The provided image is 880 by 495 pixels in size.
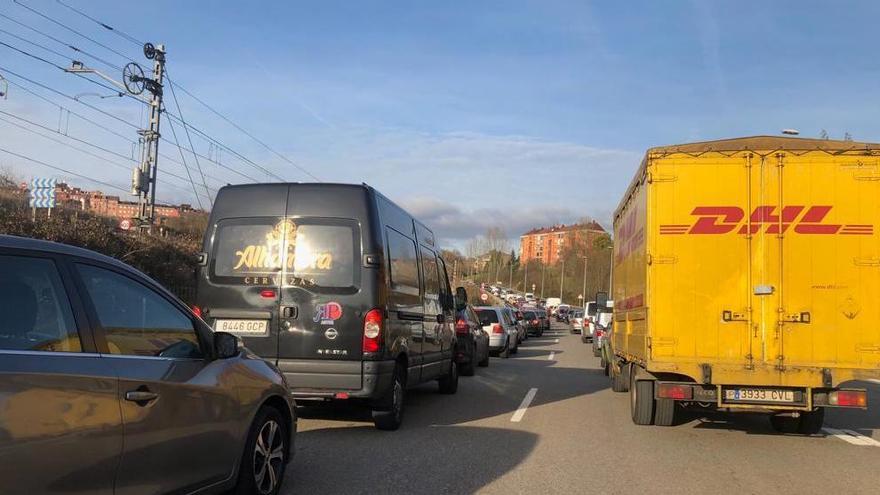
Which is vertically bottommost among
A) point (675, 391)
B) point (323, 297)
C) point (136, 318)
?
point (675, 391)

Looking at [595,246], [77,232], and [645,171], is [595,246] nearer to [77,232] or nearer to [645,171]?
[77,232]

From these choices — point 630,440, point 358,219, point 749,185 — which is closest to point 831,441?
point 630,440

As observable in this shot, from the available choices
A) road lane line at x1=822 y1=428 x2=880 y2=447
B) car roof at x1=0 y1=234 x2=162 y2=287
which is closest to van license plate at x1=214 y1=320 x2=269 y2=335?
car roof at x1=0 y1=234 x2=162 y2=287

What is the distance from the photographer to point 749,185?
25.6 ft

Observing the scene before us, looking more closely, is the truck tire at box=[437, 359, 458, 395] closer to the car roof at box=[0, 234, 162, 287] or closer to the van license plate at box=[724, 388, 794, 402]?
Answer: the van license plate at box=[724, 388, 794, 402]

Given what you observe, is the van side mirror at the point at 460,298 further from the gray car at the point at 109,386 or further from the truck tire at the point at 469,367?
the gray car at the point at 109,386

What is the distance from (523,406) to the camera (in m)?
10.6

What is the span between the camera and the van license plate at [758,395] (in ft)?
25.0

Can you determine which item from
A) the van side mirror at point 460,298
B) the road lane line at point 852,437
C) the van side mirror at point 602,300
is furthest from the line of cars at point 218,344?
the van side mirror at point 602,300

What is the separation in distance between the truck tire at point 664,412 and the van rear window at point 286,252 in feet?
13.6

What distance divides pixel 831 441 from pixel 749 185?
3.22m

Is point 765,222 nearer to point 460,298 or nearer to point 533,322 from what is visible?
point 460,298

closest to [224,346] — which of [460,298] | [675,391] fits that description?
[675,391]

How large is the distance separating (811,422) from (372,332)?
17.6 ft
